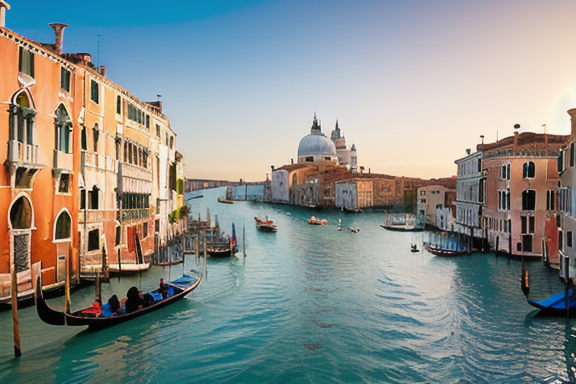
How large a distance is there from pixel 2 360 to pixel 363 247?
59.4 ft

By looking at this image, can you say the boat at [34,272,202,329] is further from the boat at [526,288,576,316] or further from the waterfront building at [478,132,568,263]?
the waterfront building at [478,132,568,263]

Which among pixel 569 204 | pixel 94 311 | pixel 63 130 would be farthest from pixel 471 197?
pixel 94 311

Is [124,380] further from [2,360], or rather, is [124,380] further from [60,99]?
[60,99]

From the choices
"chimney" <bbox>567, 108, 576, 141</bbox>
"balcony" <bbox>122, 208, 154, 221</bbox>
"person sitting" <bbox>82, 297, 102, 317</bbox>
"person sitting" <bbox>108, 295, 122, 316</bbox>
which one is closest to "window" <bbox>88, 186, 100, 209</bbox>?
"balcony" <bbox>122, 208, 154, 221</bbox>

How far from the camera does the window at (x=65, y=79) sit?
33.7 ft

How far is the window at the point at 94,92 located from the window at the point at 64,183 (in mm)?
2350

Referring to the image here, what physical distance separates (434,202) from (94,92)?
2571 centimetres

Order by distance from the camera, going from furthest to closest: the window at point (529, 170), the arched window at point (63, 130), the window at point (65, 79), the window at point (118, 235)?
the window at point (529, 170)
the window at point (118, 235)
the window at point (65, 79)
the arched window at point (63, 130)

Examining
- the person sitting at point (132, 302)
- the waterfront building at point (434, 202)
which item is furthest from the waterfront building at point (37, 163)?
the waterfront building at point (434, 202)

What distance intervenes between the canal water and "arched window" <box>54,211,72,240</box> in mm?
1454

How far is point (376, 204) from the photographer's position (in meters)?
50.4

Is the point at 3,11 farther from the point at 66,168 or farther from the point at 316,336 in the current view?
the point at 316,336

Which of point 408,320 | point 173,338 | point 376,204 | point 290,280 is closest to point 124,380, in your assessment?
point 173,338

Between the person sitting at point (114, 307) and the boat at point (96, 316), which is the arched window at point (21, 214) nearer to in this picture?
the boat at point (96, 316)
